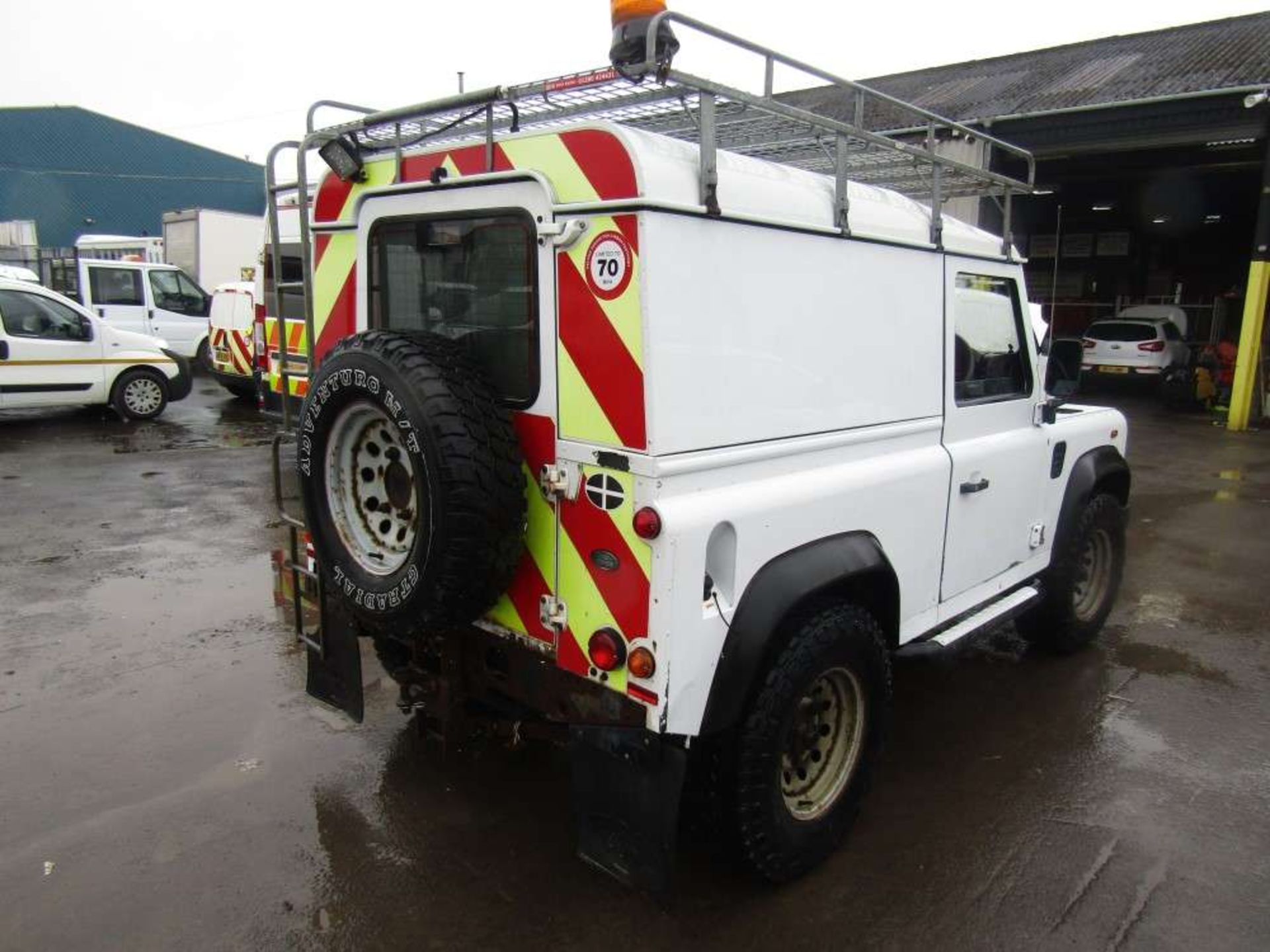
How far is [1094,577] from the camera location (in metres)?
4.92

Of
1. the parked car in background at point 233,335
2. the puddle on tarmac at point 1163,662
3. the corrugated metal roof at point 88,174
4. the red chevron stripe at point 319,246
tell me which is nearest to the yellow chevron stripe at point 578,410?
the red chevron stripe at point 319,246

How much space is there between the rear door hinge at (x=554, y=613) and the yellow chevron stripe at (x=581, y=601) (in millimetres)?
18

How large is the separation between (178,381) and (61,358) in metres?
1.48

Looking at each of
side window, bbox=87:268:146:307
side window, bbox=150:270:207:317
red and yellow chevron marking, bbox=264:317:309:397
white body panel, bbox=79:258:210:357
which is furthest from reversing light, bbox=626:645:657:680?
side window, bbox=150:270:207:317

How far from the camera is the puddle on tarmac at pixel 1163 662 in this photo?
15.2 feet

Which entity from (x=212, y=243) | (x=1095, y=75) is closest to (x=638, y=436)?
(x=1095, y=75)

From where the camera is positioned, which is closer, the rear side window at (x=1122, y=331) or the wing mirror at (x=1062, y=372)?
the wing mirror at (x=1062, y=372)

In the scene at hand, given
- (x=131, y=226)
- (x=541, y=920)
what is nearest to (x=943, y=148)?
(x=541, y=920)

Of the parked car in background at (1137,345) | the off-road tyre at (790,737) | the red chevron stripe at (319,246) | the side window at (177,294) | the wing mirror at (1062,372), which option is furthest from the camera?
the parked car in background at (1137,345)

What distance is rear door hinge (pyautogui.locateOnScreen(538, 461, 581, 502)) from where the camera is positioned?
8.32ft

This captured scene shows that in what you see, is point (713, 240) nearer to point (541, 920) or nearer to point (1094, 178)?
point (541, 920)

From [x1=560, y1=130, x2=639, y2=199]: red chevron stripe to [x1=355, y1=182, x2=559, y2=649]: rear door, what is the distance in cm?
15

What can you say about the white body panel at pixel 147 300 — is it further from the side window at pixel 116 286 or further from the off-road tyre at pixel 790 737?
the off-road tyre at pixel 790 737

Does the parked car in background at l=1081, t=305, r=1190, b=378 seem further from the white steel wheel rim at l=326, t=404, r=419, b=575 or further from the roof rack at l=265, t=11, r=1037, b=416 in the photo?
the white steel wheel rim at l=326, t=404, r=419, b=575
